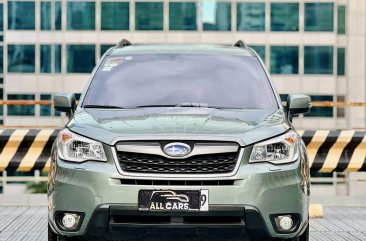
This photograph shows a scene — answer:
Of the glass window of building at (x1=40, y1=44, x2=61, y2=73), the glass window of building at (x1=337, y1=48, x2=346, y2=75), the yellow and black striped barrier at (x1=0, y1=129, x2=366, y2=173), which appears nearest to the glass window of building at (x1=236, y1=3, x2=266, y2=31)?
the glass window of building at (x1=337, y1=48, x2=346, y2=75)

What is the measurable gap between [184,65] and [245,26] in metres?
56.8

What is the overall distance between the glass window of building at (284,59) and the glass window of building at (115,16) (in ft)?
34.6

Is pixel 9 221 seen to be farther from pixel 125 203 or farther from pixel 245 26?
pixel 245 26

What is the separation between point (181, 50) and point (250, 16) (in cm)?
5668

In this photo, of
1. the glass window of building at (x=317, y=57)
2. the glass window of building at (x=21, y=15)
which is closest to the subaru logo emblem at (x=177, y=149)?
the glass window of building at (x=21, y=15)

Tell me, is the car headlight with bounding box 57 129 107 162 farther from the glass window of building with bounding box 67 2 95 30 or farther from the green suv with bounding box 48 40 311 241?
the glass window of building with bounding box 67 2 95 30

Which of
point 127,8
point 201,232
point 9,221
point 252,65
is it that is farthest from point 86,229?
point 127,8

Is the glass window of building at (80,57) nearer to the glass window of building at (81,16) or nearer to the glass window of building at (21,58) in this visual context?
the glass window of building at (81,16)

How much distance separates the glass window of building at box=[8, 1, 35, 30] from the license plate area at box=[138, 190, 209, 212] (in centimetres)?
5840

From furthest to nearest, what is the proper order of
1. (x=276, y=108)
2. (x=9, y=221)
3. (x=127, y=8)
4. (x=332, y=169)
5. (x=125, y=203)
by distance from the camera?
(x=127, y=8) → (x=332, y=169) → (x=9, y=221) → (x=276, y=108) → (x=125, y=203)

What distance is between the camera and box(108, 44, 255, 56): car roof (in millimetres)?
8023

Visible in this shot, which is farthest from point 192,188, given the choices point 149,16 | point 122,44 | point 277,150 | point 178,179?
point 149,16

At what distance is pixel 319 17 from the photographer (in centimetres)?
6419

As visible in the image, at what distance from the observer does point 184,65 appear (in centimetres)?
780
